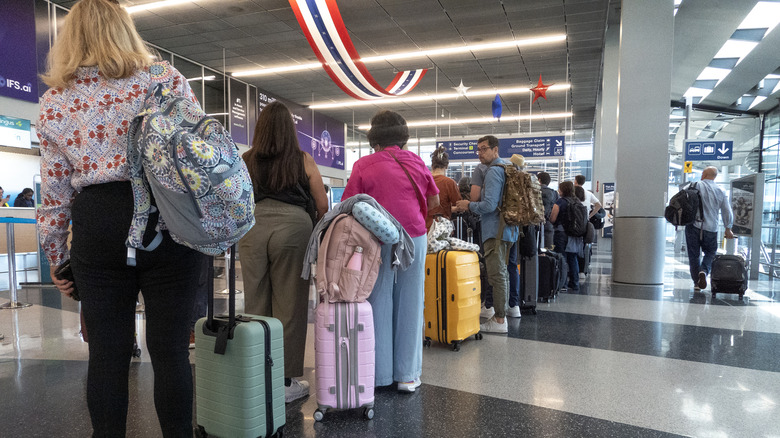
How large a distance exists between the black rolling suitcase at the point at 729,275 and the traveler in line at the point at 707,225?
406 millimetres

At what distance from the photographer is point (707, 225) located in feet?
19.5

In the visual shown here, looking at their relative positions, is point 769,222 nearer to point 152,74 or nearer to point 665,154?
point 665,154

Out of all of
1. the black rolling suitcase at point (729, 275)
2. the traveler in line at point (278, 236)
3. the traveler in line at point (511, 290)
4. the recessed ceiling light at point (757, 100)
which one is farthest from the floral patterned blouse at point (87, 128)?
the recessed ceiling light at point (757, 100)

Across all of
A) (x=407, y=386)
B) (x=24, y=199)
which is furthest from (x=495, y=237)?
(x=24, y=199)

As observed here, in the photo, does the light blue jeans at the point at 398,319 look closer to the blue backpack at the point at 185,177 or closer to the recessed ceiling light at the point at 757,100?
the blue backpack at the point at 185,177

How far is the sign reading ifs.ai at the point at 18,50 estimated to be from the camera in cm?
676

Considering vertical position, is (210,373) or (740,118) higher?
(740,118)

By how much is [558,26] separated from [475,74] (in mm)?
3029

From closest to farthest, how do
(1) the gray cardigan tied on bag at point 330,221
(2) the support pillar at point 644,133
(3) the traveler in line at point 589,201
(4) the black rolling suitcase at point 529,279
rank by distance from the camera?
(1) the gray cardigan tied on bag at point 330,221 < (4) the black rolling suitcase at point 529,279 < (2) the support pillar at point 644,133 < (3) the traveler in line at point 589,201

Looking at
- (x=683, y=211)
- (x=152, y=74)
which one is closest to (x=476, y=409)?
(x=152, y=74)

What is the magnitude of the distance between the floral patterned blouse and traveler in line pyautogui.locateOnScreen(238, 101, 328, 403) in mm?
954

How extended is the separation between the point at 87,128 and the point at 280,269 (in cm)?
Answer: 116

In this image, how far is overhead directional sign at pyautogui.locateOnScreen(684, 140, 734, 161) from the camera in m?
9.71

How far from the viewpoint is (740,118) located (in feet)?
50.4
